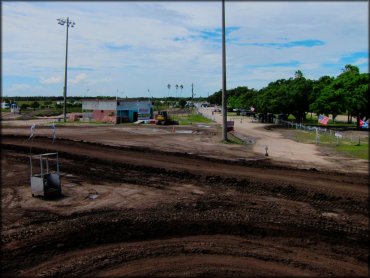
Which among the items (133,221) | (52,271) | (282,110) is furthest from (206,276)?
(282,110)

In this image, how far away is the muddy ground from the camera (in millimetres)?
9273

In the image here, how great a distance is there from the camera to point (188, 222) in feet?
40.0

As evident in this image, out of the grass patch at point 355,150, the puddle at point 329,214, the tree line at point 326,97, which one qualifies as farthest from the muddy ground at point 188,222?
the tree line at point 326,97

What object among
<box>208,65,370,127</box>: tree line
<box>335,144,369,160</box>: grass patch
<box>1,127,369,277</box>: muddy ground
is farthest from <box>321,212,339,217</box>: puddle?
<box>208,65,370,127</box>: tree line

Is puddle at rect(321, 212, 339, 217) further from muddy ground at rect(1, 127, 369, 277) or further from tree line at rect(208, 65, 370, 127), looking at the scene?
tree line at rect(208, 65, 370, 127)

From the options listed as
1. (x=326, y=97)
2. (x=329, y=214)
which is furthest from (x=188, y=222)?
(x=326, y=97)

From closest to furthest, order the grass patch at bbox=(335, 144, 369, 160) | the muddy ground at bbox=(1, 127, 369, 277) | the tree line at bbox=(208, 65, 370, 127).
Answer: the muddy ground at bbox=(1, 127, 369, 277) → the grass patch at bbox=(335, 144, 369, 160) → the tree line at bbox=(208, 65, 370, 127)

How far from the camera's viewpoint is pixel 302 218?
12.8 metres

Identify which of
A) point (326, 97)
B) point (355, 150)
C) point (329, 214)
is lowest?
point (329, 214)

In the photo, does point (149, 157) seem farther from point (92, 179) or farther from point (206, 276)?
point (206, 276)

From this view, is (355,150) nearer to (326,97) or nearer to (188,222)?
(188,222)

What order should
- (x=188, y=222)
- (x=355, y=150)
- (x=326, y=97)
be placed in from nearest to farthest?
1. (x=188, y=222)
2. (x=355, y=150)
3. (x=326, y=97)

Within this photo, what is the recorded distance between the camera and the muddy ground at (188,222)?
30.4 feet

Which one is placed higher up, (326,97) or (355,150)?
(326,97)
